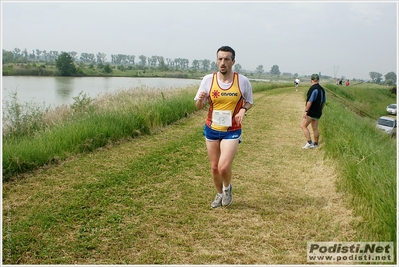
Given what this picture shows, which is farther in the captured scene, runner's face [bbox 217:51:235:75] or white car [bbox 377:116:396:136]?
white car [bbox 377:116:396:136]

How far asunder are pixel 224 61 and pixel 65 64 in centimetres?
3683

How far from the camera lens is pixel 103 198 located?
4.17 metres

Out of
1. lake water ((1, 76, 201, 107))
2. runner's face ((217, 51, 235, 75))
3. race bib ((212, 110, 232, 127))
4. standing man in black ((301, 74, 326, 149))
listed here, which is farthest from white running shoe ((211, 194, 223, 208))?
lake water ((1, 76, 201, 107))

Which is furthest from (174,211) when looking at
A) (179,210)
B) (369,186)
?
(369,186)

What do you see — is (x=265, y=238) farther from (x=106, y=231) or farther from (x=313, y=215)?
(x=106, y=231)

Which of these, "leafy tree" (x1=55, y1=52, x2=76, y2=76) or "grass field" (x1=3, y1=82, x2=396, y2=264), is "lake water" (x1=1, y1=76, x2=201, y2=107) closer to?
"grass field" (x1=3, y1=82, x2=396, y2=264)

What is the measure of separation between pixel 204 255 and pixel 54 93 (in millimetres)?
17001

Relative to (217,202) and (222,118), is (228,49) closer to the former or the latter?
(222,118)

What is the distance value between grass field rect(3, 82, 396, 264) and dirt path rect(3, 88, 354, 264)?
0.04ft

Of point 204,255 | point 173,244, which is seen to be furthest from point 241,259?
point 173,244

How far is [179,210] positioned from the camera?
154 inches

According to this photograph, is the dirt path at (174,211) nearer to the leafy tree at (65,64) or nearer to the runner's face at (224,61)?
the runner's face at (224,61)

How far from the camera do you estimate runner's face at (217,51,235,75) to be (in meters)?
3.44

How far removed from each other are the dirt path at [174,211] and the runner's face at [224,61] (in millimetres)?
1689
